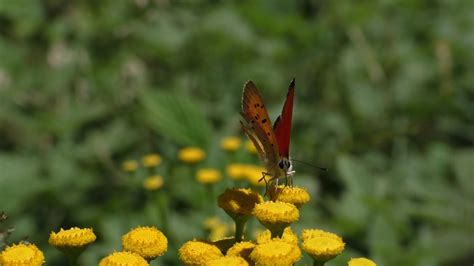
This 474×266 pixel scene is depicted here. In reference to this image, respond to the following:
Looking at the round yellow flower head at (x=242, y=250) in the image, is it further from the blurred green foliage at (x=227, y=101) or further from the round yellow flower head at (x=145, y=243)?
the blurred green foliage at (x=227, y=101)

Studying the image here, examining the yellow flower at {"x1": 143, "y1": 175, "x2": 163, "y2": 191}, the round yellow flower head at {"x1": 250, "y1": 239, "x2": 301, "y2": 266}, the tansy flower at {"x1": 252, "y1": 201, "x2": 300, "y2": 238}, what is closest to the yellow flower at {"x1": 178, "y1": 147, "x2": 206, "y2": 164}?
the yellow flower at {"x1": 143, "y1": 175, "x2": 163, "y2": 191}

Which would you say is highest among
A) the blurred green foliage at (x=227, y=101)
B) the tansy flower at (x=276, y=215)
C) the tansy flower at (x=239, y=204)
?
the blurred green foliage at (x=227, y=101)

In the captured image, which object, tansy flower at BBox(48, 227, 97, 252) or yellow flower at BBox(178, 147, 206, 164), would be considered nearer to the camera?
tansy flower at BBox(48, 227, 97, 252)

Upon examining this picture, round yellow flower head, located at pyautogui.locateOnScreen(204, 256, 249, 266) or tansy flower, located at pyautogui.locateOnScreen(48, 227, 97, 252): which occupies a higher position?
tansy flower, located at pyautogui.locateOnScreen(48, 227, 97, 252)

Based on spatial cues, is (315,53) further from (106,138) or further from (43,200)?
(43,200)

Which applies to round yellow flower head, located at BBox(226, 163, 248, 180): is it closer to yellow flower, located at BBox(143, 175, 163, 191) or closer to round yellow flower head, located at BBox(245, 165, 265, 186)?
round yellow flower head, located at BBox(245, 165, 265, 186)

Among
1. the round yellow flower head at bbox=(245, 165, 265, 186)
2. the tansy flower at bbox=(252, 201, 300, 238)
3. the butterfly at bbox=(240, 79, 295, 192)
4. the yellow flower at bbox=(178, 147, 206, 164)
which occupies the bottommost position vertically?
the tansy flower at bbox=(252, 201, 300, 238)

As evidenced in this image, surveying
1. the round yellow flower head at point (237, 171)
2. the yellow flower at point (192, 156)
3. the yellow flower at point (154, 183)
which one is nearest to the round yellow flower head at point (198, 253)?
the yellow flower at point (154, 183)
